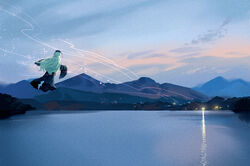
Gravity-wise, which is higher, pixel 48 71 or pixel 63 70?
pixel 63 70

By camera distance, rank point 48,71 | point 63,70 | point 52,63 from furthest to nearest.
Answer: point 63,70, point 52,63, point 48,71

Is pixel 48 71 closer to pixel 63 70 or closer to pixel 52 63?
pixel 52 63

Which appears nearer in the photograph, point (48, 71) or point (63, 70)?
point (48, 71)

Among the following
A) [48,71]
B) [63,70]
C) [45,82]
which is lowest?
[45,82]

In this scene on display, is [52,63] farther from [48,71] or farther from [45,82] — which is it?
[45,82]

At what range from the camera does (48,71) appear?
11000mm

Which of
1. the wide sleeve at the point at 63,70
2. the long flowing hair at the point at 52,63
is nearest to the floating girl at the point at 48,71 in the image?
the long flowing hair at the point at 52,63

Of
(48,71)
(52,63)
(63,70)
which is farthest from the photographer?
(63,70)

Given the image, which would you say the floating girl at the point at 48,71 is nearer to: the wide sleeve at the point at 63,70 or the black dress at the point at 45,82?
the black dress at the point at 45,82

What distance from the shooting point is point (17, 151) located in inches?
2164

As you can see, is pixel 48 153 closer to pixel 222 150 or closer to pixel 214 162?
pixel 214 162

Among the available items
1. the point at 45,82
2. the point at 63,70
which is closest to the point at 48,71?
the point at 45,82

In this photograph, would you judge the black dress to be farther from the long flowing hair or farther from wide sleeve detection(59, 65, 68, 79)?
wide sleeve detection(59, 65, 68, 79)

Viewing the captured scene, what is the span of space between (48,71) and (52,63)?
0.57 metres
